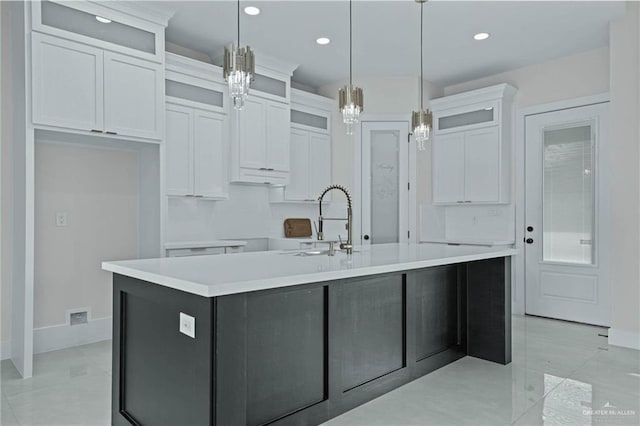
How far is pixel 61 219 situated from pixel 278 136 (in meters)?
2.34

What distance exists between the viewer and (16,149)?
11.0 feet

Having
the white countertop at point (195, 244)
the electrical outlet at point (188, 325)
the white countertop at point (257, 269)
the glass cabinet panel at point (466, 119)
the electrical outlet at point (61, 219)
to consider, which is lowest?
the electrical outlet at point (188, 325)

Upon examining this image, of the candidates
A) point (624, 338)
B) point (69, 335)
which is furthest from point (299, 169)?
point (624, 338)

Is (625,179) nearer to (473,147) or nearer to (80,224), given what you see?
(473,147)

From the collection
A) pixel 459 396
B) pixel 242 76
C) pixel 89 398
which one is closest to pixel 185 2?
pixel 242 76

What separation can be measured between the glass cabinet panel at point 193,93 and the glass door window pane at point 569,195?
3.69 metres

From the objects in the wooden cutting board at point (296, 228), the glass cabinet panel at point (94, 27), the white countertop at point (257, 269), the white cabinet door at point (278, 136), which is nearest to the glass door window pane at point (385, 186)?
the wooden cutting board at point (296, 228)

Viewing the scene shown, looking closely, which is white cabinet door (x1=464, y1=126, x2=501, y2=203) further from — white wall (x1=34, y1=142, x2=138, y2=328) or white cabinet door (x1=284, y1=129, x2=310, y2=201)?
white wall (x1=34, y1=142, x2=138, y2=328)

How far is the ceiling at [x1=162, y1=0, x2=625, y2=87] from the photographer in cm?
376

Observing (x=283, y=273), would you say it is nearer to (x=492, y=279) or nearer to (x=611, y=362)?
(x=492, y=279)

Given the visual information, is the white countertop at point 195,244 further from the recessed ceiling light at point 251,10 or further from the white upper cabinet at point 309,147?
the recessed ceiling light at point 251,10

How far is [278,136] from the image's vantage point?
4996 millimetres

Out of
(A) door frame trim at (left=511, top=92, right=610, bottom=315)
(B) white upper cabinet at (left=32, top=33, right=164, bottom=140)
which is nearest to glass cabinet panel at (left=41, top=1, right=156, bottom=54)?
(B) white upper cabinet at (left=32, top=33, right=164, bottom=140)

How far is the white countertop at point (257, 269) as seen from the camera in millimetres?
1680
